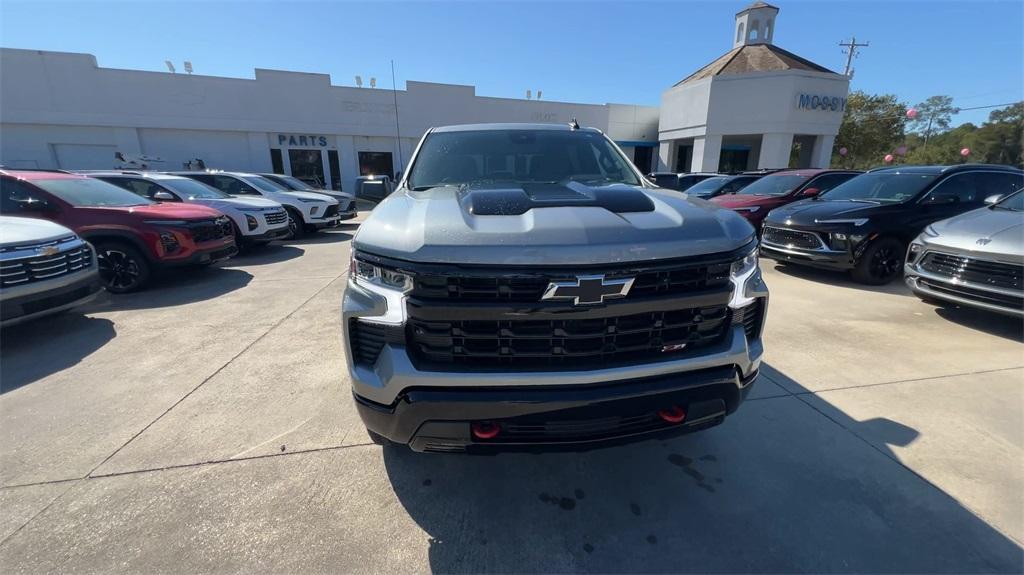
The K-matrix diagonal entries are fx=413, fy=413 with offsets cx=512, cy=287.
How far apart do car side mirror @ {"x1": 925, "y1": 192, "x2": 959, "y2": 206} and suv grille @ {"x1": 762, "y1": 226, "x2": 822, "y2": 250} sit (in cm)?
167

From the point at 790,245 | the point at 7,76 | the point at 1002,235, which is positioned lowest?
the point at 790,245

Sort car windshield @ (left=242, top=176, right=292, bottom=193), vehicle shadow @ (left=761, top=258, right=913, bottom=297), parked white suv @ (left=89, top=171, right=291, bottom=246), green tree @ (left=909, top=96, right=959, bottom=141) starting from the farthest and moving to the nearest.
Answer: green tree @ (left=909, top=96, right=959, bottom=141)
car windshield @ (left=242, top=176, right=292, bottom=193)
parked white suv @ (left=89, top=171, right=291, bottom=246)
vehicle shadow @ (left=761, top=258, right=913, bottom=297)

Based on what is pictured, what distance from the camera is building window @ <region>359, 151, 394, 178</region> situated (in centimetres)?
2370

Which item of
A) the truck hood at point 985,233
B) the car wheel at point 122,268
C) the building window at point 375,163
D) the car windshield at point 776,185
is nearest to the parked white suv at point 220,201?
the car wheel at point 122,268

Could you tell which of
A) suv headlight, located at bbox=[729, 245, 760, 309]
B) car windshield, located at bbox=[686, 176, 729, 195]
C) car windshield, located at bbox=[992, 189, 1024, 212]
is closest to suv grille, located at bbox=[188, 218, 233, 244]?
suv headlight, located at bbox=[729, 245, 760, 309]

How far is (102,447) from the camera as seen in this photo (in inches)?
99.3

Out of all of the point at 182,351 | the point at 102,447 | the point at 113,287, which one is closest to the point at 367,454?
the point at 102,447

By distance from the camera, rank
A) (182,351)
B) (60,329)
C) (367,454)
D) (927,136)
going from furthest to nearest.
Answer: (927,136)
(60,329)
(182,351)
(367,454)

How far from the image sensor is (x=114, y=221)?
5.70 metres

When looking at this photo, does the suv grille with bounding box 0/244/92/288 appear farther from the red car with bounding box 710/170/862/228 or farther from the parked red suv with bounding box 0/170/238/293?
the red car with bounding box 710/170/862/228

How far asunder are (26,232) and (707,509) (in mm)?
6363

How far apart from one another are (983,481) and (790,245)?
15.8ft

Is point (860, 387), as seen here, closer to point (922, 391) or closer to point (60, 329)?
point (922, 391)

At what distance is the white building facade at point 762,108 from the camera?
860 inches
